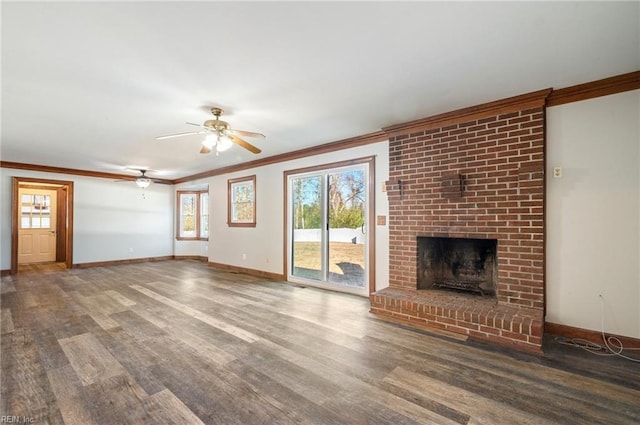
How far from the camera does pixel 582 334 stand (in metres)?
2.73

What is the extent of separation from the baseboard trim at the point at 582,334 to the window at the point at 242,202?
5186 mm

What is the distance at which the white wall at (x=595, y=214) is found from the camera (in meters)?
2.54

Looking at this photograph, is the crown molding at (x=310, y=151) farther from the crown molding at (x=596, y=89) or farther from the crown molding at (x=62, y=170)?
the crown molding at (x=62, y=170)

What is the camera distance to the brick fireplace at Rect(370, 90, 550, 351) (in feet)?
9.37

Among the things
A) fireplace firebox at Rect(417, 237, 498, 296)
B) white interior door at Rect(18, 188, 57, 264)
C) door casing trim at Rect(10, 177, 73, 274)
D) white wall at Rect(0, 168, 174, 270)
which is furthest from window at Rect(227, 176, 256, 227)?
white interior door at Rect(18, 188, 57, 264)

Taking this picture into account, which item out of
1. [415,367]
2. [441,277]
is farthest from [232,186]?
[415,367]

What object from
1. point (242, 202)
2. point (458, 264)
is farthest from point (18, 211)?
point (458, 264)

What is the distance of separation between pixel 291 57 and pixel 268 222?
404 centimetres

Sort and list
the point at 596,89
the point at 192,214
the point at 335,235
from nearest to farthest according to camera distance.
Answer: the point at 596,89
the point at 335,235
the point at 192,214

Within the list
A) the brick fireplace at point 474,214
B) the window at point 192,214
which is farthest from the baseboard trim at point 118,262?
the brick fireplace at point 474,214

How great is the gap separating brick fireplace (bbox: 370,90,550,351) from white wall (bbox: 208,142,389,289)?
0.25 m

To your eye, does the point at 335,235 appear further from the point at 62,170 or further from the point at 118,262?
the point at 62,170

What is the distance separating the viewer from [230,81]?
8.46 ft

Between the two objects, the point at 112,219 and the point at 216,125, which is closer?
the point at 216,125
